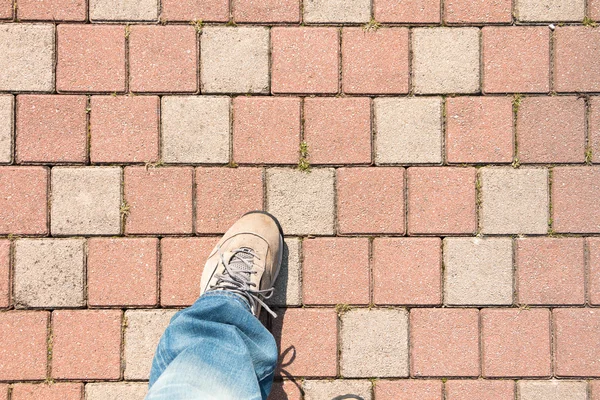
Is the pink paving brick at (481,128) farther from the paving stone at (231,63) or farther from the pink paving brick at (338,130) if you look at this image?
the paving stone at (231,63)

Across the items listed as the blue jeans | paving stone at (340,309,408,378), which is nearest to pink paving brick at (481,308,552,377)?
paving stone at (340,309,408,378)

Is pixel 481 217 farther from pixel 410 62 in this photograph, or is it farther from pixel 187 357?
pixel 187 357

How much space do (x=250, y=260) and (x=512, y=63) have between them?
157 centimetres

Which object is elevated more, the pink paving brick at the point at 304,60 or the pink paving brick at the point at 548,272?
the pink paving brick at the point at 304,60

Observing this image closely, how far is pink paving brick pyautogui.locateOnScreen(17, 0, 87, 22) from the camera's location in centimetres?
228

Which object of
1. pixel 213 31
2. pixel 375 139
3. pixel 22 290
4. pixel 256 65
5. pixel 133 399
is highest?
pixel 213 31

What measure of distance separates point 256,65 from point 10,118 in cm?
118

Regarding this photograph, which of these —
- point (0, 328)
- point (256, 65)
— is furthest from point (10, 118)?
point (256, 65)

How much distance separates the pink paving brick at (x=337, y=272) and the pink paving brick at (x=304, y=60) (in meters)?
0.74

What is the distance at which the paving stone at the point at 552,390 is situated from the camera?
2293 mm

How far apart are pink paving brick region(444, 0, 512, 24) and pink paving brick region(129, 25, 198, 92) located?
1239 millimetres

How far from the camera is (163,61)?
227 centimetres

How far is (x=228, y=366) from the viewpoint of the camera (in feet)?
6.11

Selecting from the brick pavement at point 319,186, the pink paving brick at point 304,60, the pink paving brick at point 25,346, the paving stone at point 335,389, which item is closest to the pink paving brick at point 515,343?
the brick pavement at point 319,186
